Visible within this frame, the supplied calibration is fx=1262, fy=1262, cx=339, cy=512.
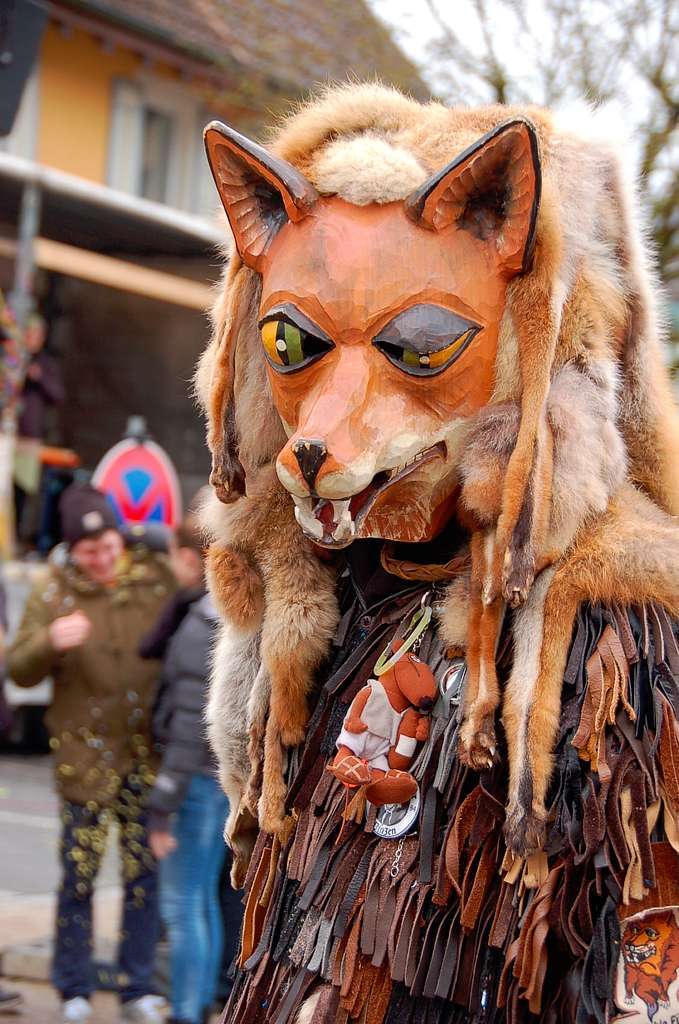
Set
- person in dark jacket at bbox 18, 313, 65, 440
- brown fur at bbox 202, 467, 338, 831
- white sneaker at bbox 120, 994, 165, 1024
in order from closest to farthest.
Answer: brown fur at bbox 202, 467, 338, 831 < white sneaker at bbox 120, 994, 165, 1024 < person in dark jacket at bbox 18, 313, 65, 440

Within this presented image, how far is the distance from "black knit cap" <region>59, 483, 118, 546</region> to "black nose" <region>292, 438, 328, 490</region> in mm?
3237

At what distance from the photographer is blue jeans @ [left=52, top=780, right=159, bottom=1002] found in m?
4.79

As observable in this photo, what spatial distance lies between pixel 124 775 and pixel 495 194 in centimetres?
347

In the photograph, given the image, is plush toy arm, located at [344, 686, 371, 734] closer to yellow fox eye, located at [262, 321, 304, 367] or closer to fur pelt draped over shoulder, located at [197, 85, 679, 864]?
fur pelt draped over shoulder, located at [197, 85, 679, 864]

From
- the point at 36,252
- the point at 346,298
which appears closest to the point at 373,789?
the point at 346,298

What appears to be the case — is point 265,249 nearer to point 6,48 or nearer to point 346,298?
point 346,298

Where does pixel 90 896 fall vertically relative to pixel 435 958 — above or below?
below

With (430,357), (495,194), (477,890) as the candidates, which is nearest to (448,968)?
(477,890)

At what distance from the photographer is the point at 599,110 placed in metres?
2.06

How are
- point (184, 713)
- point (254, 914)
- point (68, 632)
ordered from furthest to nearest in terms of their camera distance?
point (68, 632)
point (184, 713)
point (254, 914)

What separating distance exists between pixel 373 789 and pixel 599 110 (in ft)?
3.78

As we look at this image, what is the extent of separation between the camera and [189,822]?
178 inches

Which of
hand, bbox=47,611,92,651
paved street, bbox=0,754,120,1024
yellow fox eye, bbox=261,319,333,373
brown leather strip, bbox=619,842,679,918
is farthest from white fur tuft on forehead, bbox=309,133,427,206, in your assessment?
paved street, bbox=0,754,120,1024

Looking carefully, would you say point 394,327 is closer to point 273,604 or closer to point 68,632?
point 273,604
